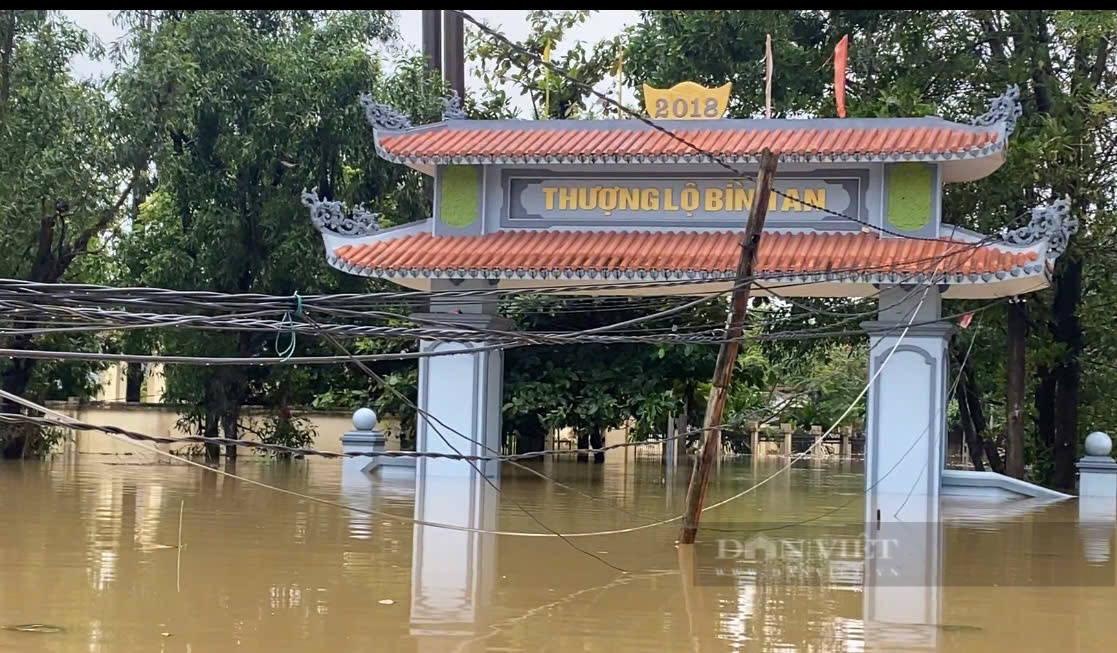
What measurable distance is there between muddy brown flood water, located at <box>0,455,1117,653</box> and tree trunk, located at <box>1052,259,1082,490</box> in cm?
570

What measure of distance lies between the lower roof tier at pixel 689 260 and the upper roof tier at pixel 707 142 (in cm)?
101

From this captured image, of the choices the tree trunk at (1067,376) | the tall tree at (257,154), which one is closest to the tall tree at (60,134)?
the tall tree at (257,154)

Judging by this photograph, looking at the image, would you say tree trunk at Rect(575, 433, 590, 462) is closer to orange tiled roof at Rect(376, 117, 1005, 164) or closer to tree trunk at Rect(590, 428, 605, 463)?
tree trunk at Rect(590, 428, 605, 463)

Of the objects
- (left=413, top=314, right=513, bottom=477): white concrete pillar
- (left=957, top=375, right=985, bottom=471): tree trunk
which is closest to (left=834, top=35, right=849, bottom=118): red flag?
(left=413, top=314, right=513, bottom=477): white concrete pillar

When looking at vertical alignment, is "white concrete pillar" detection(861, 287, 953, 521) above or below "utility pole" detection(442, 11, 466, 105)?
below

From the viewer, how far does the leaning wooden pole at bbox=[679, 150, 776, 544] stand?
38.3 ft

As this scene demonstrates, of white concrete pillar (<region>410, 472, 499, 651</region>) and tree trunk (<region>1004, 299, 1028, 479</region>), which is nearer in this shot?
white concrete pillar (<region>410, 472, 499, 651</region>)

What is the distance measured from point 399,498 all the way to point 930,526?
6.60 meters

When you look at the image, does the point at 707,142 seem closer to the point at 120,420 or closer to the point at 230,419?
the point at 230,419

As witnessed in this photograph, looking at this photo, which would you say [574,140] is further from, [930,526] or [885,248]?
[930,526]

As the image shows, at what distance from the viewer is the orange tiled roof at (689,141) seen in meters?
16.9

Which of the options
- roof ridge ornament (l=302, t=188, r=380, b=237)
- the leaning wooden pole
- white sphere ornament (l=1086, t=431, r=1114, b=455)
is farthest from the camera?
white sphere ornament (l=1086, t=431, r=1114, b=455)

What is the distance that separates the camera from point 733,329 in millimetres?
11867

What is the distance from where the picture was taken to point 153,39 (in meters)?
24.2
